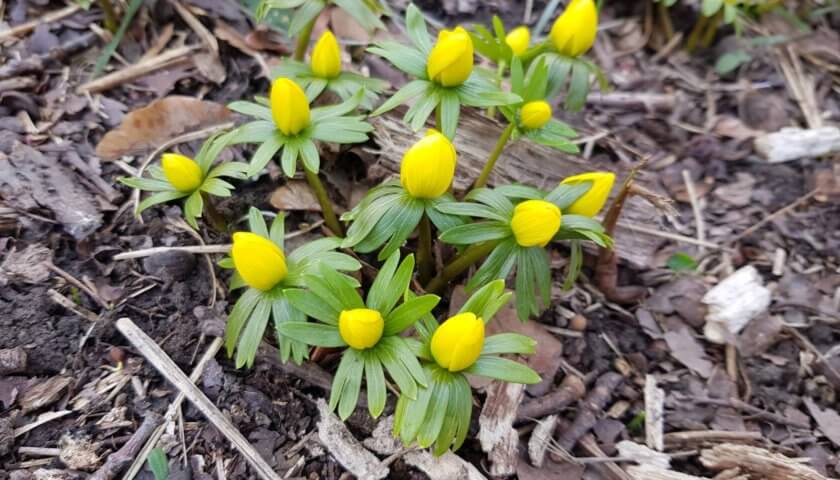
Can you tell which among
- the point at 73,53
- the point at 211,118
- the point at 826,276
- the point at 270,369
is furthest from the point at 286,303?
the point at 826,276

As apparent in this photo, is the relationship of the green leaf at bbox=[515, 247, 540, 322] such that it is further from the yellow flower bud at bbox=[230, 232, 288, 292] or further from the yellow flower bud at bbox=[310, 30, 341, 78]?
the yellow flower bud at bbox=[310, 30, 341, 78]

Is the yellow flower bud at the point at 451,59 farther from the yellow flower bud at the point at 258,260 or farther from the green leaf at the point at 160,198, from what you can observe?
the green leaf at the point at 160,198

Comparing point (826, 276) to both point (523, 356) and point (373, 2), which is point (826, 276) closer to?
point (523, 356)

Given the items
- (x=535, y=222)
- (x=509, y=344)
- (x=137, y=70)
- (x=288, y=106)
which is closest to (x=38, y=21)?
(x=137, y=70)

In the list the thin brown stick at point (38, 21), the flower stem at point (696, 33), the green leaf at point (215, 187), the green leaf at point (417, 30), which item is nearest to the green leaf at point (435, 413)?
Result: the green leaf at point (215, 187)

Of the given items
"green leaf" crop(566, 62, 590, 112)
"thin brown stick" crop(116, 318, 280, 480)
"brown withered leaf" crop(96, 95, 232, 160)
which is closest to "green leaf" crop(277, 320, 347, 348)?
"thin brown stick" crop(116, 318, 280, 480)

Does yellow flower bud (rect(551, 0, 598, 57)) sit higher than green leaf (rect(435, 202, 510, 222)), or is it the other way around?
yellow flower bud (rect(551, 0, 598, 57))

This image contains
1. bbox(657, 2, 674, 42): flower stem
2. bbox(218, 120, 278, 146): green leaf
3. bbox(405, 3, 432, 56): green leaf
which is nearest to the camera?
bbox(218, 120, 278, 146): green leaf

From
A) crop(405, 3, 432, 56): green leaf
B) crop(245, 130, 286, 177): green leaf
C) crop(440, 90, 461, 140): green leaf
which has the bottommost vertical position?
crop(245, 130, 286, 177): green leaf
